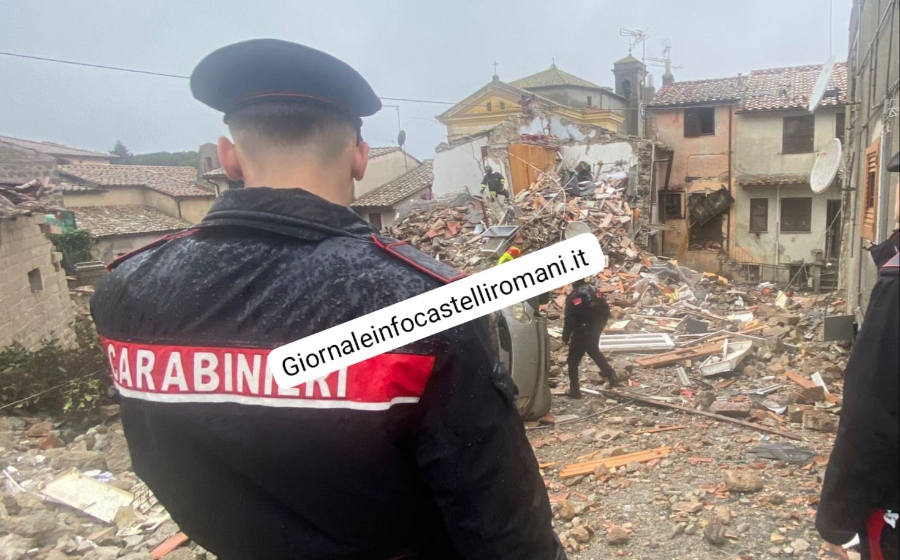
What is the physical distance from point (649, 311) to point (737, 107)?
16210mm

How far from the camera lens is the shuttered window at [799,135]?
22.7 metres

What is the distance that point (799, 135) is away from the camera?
2303cm

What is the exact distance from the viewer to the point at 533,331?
6059 mm

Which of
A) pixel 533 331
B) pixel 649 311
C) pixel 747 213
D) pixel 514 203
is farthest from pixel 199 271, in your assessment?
pixel 747 213

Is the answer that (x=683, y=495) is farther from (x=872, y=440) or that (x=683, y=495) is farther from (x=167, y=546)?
(x=167, y=546)

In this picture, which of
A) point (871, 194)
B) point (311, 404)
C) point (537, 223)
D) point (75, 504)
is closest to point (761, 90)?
point (537, 223)

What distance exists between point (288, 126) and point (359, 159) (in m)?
0.20

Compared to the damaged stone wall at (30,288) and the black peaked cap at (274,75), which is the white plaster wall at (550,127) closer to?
the damaged stone wall at (30,288)

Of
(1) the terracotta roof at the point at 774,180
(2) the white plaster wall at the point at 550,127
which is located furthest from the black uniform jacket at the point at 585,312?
(1) the terracotta roof at the point at 774,180

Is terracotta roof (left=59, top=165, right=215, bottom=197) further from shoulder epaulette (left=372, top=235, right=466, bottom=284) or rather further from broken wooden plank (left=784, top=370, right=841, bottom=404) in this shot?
shoulder epaulette (left=372, top=235, right=466, bottom=284)

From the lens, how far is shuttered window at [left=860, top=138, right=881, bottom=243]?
6.25 metres

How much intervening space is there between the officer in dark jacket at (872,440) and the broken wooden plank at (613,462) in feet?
12.5

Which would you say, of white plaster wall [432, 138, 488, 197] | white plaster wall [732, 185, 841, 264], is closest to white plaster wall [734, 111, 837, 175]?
white plaster wall [732, 185, 841, 264]

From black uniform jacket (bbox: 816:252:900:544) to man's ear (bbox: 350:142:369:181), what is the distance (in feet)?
4.46
